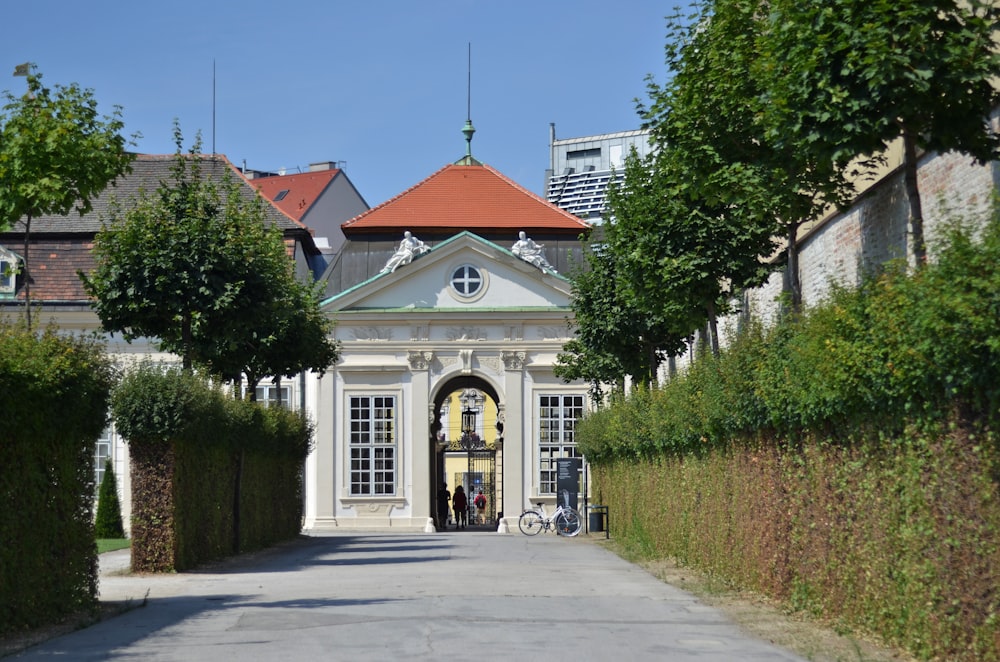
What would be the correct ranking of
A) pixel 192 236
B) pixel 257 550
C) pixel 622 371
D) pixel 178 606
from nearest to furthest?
pixel 178 606 → pixel 192 236 → pixel 257 550 → pixel 622 371

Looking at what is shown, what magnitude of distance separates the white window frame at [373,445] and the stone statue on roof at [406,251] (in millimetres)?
4015

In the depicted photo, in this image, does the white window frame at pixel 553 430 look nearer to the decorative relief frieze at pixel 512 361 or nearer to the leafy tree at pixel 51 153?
the decorative relief frieze at pixel 512 361

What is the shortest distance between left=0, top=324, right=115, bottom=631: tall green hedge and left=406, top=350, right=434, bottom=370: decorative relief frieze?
3025cm

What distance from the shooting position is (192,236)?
2184 cm

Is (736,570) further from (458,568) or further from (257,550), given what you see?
(257,550)

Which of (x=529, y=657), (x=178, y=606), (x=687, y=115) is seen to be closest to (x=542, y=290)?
(x=687, y=115)

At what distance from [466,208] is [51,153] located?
29.9 meters

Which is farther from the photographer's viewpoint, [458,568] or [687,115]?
[458,568]

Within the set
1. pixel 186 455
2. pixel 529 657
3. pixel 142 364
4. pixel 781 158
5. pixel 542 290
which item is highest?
pixel 542 290

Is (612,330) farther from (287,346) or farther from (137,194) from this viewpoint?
(137,194)

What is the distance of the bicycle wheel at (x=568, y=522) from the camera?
3666cm

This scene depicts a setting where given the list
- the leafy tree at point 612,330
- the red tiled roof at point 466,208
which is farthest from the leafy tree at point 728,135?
the red tiled roof at point 466,208

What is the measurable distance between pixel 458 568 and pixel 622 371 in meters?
10.7

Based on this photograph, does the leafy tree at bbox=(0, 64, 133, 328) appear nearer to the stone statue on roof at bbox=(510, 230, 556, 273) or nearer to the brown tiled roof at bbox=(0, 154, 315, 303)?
the brown tiled roof at bbox=(0, 154, 315, 303)
